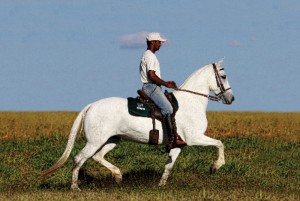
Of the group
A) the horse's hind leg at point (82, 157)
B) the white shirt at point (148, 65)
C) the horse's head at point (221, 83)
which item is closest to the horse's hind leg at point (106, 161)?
the horse's hind leg at point (82, 157)

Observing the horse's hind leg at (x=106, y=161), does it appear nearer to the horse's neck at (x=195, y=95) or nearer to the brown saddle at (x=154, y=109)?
the brown saddle at (x=154, y=109)

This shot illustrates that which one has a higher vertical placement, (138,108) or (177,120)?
(138,108)

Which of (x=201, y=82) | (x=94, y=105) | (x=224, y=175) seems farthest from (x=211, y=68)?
(x=224, y=175)

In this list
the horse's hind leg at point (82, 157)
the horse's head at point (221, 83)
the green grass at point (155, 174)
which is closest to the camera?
the green grass at point (155, 174)

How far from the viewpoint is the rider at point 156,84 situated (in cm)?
1433

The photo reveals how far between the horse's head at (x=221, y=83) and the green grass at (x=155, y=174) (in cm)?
211

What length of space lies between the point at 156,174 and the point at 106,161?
106 inches

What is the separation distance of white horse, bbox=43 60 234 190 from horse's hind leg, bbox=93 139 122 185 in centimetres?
36

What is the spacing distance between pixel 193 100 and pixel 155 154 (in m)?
7.26

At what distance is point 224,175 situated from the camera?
58.7 ft

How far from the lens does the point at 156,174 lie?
58.0ft

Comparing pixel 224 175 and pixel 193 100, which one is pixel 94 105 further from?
pixel 224 175

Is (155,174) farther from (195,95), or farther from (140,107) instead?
(140,107)

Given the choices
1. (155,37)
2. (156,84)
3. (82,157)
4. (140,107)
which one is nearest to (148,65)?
(156,84)
